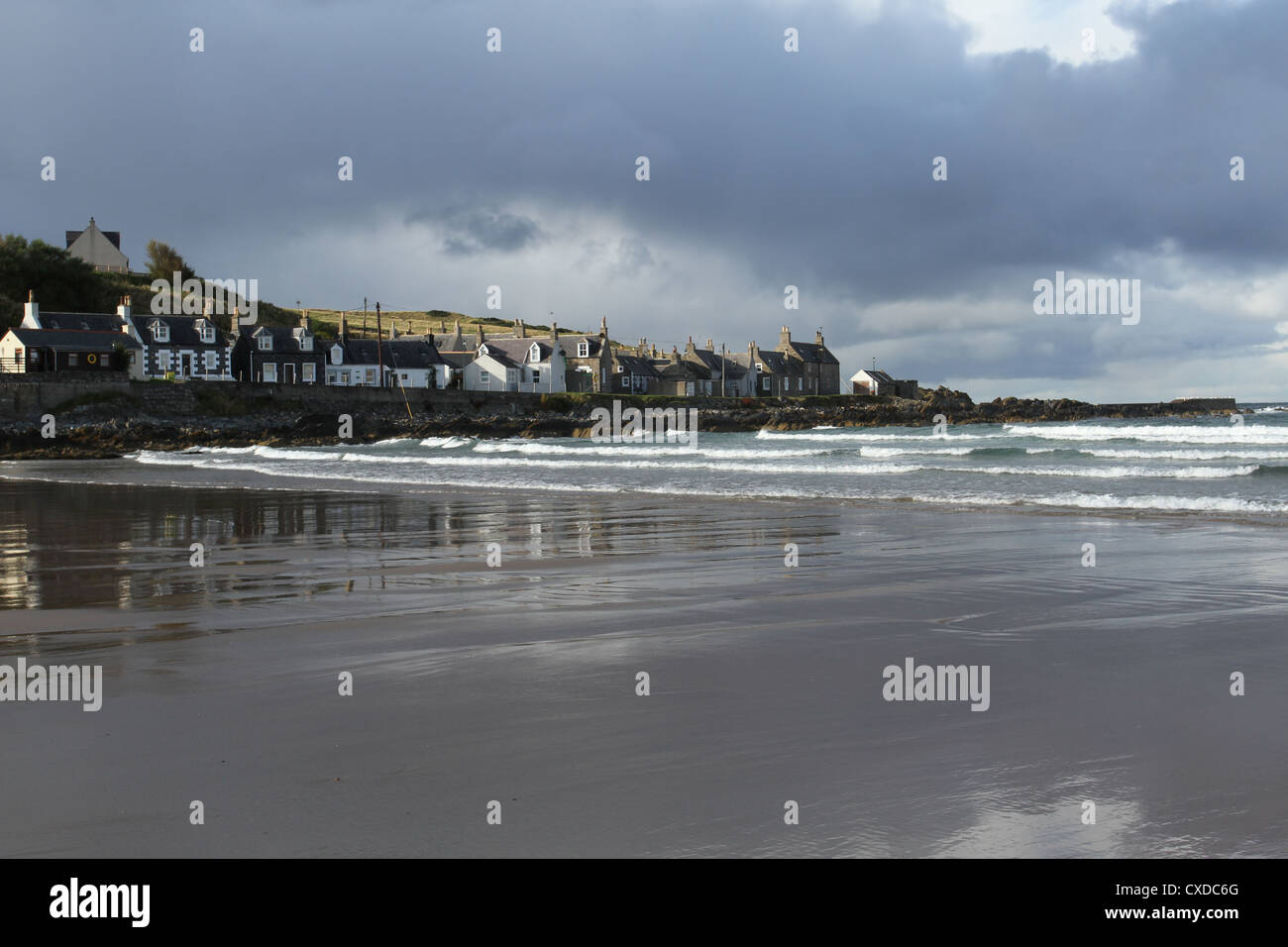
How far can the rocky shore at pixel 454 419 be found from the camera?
56594 millimetres

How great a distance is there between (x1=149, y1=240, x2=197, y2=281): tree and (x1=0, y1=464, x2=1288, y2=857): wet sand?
126 metres

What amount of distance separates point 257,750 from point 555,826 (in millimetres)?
1760

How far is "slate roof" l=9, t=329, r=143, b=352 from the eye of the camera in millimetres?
71875

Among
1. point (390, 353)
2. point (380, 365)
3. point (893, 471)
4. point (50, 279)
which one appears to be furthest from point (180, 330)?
point (893, 471)

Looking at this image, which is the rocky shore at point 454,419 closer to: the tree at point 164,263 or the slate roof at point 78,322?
the slate roof at point 78,322

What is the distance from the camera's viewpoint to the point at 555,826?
405cm

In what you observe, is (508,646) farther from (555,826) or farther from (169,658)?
(555,826)

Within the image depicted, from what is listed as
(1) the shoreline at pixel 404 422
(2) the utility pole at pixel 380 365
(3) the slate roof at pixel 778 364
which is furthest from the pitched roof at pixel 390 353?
(3) the slate roof at pixel 778 364

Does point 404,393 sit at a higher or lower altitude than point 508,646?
higher

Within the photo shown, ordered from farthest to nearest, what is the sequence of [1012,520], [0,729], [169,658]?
[1012,520] < [169,658] < [0,729]

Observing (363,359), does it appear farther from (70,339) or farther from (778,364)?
(778,364)

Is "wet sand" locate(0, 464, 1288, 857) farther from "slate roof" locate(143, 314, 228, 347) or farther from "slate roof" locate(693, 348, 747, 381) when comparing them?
"slate roof" locate(693, 348, 747, 381)

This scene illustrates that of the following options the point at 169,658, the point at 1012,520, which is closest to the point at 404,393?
the point at 1012,520

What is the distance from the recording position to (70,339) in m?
73.8
